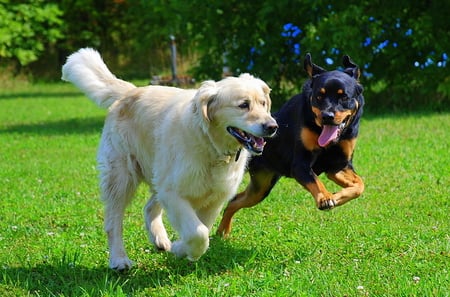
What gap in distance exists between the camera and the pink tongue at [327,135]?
18.3 ft

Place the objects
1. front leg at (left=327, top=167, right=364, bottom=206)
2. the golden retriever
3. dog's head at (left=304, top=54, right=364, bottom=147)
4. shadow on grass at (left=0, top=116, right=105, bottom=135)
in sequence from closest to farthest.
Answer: the golden retriever, dog's head at (left=304, top=54, right=364, bottom=147), front leg at (left=327, top=167, right=364, bottom=206), shadow on grass at (left=0, top=116, right=105, bottom=135)

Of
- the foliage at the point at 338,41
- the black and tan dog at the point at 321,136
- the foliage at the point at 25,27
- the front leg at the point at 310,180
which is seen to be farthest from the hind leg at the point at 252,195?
the foliage at the point at 25,27

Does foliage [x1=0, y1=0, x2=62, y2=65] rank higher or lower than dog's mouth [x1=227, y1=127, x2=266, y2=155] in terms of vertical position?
lower

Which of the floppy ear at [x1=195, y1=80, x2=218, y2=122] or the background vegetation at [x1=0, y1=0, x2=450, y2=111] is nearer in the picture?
the floppy ear at [x1=195, y1=80, x2=218, y2=122]

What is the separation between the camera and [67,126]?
1534cm

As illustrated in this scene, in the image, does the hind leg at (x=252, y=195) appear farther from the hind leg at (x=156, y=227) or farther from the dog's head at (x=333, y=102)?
the dog's head at (x=333, y=102)

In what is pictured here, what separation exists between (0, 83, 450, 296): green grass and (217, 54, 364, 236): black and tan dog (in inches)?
19.0

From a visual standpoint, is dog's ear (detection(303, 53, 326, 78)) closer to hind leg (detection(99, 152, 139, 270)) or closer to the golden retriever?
the golden retriever

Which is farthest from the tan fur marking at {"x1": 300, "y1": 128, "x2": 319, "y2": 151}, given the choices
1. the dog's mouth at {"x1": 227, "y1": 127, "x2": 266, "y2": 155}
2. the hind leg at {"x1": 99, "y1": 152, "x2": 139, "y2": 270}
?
the hind leg at {"x1": 99, "y1": 152, "x2": 139, "y2": 270}

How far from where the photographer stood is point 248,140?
498 centimetres

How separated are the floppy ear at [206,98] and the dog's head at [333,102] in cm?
93

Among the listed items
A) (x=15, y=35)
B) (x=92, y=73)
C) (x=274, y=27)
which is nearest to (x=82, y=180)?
(x=92, y=73)

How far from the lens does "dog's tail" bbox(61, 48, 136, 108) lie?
6035 mm

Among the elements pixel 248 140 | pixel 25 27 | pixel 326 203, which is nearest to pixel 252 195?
pixel 326 203
